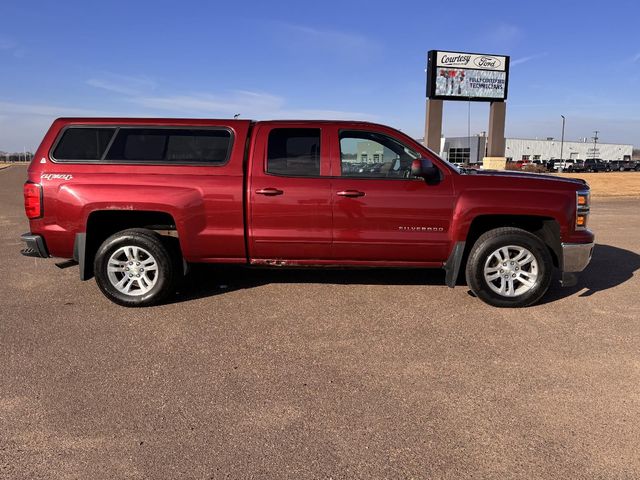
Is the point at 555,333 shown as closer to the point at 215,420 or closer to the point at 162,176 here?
the point at 215,420

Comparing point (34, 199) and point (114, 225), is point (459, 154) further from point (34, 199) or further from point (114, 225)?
point (34, 199)

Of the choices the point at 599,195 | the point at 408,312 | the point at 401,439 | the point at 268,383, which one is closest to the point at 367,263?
the point at 408,312

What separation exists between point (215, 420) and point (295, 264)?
2.48m

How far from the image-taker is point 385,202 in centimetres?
498

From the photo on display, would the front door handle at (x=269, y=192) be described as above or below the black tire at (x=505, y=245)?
above

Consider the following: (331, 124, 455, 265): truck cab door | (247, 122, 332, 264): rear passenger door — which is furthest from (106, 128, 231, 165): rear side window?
(331, 124, 455, 265): truck cab door

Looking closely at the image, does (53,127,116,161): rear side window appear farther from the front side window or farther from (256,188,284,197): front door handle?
the front side window

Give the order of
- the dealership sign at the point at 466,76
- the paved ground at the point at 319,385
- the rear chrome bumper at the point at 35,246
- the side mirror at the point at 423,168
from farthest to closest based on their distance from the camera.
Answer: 1. the dealership sign at the point at 466,76
2. the rear chrome bumper at the point at 35,246
3. the side mirror at the point at 423,168
4. the paved ground at the point at 319,385

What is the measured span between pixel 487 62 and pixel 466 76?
220 centimetres

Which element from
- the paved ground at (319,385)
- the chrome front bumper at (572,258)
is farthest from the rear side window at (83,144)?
the chrome front bumper at (572,258)

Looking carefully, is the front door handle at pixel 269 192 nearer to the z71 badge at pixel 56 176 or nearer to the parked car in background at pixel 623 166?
the z71 badge at pixel 56 176

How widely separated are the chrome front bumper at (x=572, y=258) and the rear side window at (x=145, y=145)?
370 cm

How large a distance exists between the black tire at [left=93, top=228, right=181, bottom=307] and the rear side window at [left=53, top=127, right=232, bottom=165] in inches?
32.0

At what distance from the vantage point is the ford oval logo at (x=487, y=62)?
110ft
